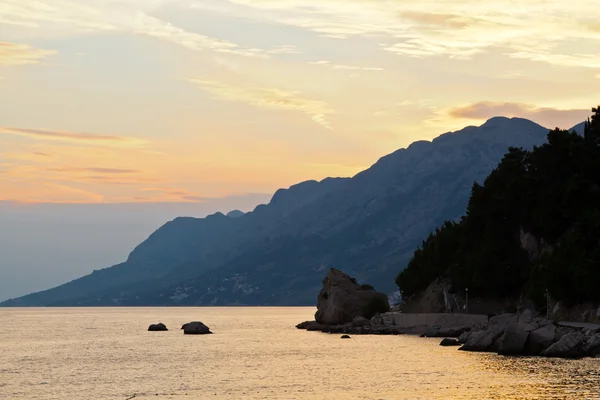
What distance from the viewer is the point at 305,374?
328 ft

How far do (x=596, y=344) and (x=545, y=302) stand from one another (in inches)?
1505

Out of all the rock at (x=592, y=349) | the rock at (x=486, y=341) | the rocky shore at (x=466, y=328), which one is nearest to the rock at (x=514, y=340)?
the rocky shore at (x=466, y=328)

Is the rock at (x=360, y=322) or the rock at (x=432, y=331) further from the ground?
the rock at (x=360, y=322)

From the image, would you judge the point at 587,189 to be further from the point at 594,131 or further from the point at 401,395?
the point at 401,395

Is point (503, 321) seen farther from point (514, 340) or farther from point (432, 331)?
point (432, 331)

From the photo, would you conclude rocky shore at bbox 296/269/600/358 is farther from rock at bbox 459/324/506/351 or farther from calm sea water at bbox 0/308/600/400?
calm sea water at bbox 0/308/600/400

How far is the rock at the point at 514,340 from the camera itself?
111m

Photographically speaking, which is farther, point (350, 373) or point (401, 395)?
point (350, 373)

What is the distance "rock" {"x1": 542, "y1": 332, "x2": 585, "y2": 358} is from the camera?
103000 millimetres

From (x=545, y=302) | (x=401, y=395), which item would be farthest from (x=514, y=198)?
(x=401, y=395)

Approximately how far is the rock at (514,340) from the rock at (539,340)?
0.58 meters

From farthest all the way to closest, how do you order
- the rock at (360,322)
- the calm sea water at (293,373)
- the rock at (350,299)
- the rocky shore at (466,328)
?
the rock at (350,299) → the rock at (360,322) → the rocky shore at (466,328) → the calm sea water at (293,373)

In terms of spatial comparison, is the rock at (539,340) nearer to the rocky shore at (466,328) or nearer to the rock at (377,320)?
the rocky shore at (466,328)

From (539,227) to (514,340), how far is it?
158ft
